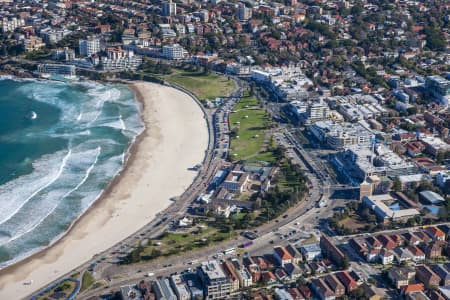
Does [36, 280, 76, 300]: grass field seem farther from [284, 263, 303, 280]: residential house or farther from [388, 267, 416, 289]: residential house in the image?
[388, 267, 416, 289]: residential house

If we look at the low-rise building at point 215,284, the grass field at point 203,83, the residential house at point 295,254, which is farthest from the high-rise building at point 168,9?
the low-rise building at point 215,284

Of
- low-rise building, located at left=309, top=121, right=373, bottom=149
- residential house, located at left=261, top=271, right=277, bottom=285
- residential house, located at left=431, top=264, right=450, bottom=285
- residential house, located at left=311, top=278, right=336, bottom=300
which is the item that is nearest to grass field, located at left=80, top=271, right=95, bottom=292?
residential house, located at left=261, top=271, right=277, bottom=285

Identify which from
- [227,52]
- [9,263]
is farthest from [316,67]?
[9,263]

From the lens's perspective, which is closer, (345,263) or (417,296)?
(417,296)

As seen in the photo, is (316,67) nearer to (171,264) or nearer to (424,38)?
(424,38)

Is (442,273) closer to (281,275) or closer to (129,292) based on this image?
(281,275)

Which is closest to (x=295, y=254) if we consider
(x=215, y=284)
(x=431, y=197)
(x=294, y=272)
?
(x=294, y=272)
